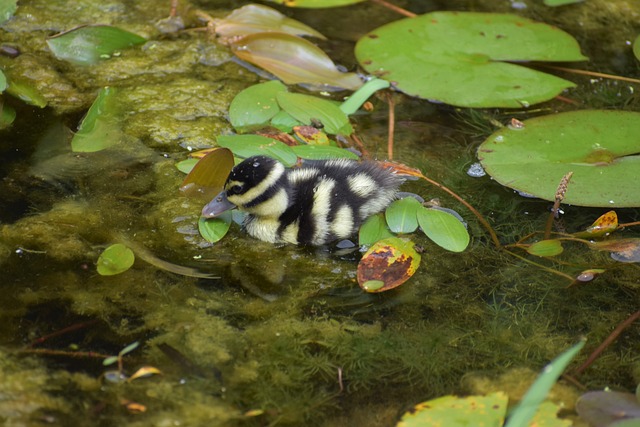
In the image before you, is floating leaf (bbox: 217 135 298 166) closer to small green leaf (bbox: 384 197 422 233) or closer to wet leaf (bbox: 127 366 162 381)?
small green leaf (bbox: 384 197 422 233)

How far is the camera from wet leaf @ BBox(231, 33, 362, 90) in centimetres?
408

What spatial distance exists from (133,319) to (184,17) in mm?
2251

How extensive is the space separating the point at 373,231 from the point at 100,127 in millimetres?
1339

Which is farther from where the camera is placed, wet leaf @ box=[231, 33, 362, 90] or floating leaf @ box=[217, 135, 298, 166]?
wet leaf @ box=[231, 33, 362, 90]

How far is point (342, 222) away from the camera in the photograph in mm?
3180

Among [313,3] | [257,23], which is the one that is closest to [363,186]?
[257,23]

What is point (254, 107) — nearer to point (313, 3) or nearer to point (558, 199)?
point (313, 3)

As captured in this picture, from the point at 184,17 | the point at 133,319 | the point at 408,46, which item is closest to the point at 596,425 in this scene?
the point at 133,319

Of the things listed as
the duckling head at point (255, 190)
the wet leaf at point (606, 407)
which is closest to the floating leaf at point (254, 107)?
the duckling head at point (255, 190)

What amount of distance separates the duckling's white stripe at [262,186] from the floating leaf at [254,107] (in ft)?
2.35

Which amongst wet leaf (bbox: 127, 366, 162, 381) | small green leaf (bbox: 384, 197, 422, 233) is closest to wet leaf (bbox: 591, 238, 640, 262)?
small green leaf (bbox: 384, 197, 422, 233)

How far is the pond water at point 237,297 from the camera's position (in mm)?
2514

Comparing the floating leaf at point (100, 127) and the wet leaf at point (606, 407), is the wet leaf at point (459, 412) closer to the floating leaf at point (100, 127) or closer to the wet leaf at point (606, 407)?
the wet leaf at point (606, 407)

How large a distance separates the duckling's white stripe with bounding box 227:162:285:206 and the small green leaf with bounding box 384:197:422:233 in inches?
18.9
